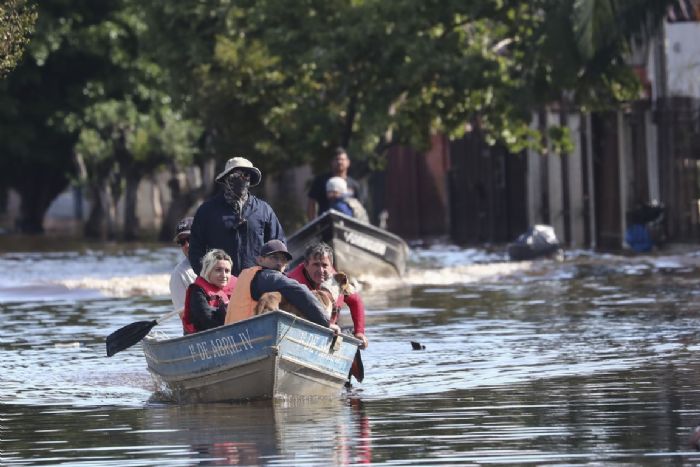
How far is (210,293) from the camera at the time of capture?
607 inches

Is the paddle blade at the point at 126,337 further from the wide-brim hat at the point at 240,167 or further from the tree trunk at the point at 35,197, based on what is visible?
the tree trunk at the point at 35,197

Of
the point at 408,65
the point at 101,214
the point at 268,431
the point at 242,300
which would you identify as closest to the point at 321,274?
the point at 242,300

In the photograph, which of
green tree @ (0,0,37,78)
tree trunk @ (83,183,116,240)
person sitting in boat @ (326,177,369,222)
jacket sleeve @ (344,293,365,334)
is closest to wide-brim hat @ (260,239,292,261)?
jacket sleeve @ (344,293,365,334)

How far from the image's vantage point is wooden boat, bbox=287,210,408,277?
27969 mm

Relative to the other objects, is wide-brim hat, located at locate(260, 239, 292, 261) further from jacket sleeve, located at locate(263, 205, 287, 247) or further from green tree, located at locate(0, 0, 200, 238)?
green tree, located at locate(0, 0, 200, 238)

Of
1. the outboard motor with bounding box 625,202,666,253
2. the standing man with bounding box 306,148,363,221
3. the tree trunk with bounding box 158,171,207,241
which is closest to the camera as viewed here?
the standing man with bounding box 306,148,363,221

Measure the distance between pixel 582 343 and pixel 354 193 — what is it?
26.3 ft

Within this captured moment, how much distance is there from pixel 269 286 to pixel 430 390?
186 centimetres

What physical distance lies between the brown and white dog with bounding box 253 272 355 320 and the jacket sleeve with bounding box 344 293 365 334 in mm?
65

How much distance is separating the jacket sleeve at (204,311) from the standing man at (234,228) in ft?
2.62

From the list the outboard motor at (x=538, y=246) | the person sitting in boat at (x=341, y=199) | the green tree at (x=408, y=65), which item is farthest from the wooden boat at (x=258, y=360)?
the outboard motor at (x=538, y=246)

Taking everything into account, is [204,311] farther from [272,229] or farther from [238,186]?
[238,186]

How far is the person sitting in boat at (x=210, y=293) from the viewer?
1537 centimetres

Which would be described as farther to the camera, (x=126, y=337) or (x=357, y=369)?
(x=126, y=337)
